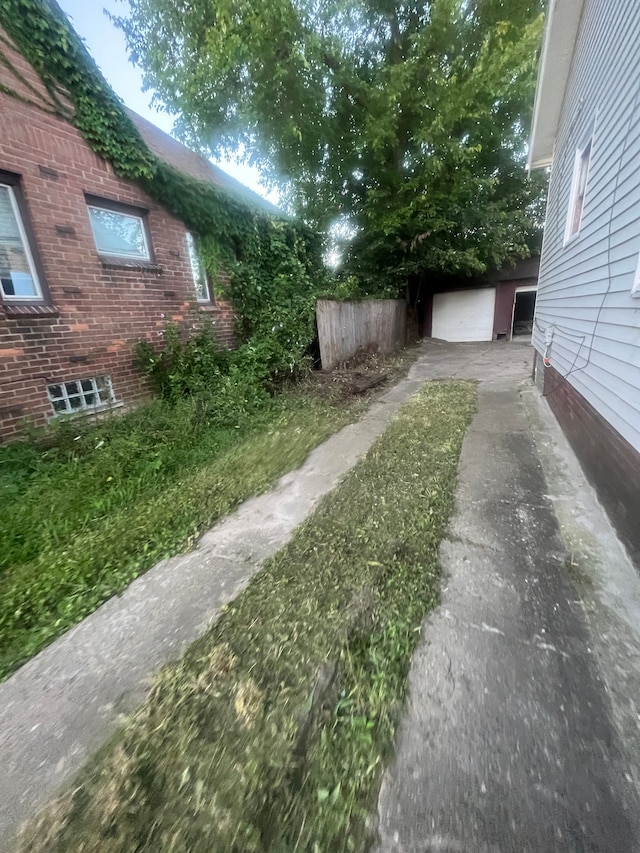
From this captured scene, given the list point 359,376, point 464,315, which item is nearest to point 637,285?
point 359,376

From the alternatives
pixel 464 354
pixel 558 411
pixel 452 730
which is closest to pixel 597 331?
pixel 558 411

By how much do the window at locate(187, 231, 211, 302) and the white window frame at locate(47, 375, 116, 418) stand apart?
7.43ft

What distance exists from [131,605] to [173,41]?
15.7 m

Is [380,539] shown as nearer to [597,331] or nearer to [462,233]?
[597,331]

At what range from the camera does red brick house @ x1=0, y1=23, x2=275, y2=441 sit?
12.2 feet

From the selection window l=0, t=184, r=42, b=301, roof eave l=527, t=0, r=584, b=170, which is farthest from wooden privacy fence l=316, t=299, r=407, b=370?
window l=0, t=184, r=42, b=301

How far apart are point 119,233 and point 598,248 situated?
5722mm

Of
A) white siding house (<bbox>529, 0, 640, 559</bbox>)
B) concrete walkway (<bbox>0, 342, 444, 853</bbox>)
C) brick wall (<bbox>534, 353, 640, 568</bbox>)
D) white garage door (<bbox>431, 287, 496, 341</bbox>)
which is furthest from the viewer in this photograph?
white garage door (<bbox>431, 287, 496, 341</bbox>)

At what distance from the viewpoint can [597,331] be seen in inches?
124

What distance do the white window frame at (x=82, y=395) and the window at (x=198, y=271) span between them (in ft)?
7.43

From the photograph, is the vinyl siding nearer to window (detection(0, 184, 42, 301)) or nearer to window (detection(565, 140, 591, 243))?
window (detection(565, 140, 591, 243))

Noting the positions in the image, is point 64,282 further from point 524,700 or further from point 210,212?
point 524,700

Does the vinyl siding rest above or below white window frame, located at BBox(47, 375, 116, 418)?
above

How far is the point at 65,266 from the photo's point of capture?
13.5 feet
